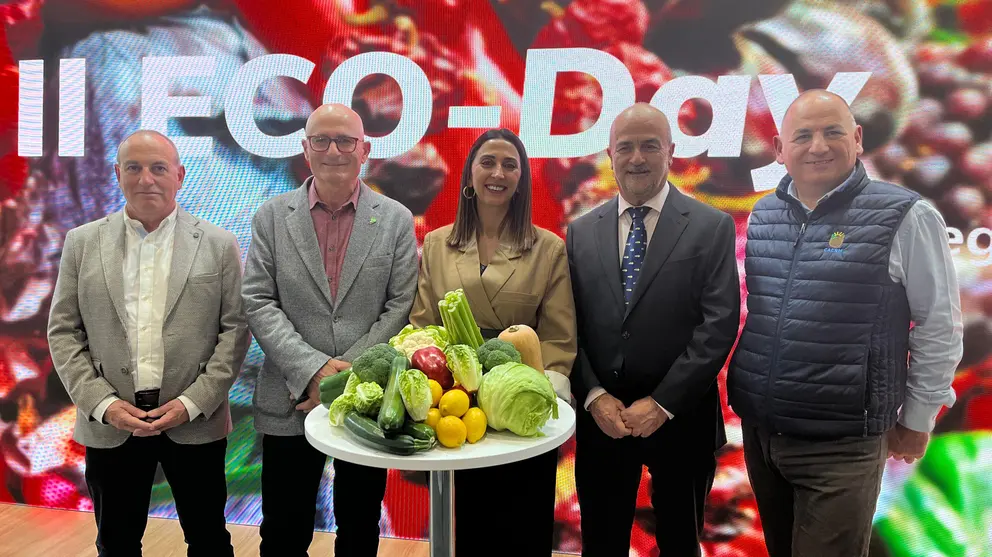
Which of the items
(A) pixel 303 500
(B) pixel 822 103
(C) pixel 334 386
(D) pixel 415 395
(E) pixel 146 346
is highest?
(B) pixel 822 103

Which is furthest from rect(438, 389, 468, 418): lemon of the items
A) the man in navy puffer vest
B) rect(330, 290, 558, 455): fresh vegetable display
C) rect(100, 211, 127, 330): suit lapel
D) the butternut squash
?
rect(100, 211, 127, 330): suit lapel

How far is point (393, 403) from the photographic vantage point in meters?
1.83

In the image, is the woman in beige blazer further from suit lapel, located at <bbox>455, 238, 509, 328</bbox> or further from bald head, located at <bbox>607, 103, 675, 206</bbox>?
bald head, located at <bbox>607, 103, 675, 206</bbox>

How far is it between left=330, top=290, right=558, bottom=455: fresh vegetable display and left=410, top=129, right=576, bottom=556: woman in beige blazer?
53 cm

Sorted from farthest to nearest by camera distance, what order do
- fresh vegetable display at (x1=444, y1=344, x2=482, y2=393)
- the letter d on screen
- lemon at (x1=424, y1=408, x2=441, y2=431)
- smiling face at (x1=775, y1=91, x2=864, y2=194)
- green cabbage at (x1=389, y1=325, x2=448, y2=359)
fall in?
the letter d on screen < smiling face at (x1=775, y1=91, x2=864, y2=194) < green cabbage at (x1=389, y1=325, x2=448, y2=359) < fresh vegetable display at (x1=444, y1=344, x2=482, y2=393) < lemon at (x1=424, y1=408, x2=441, y2=431)

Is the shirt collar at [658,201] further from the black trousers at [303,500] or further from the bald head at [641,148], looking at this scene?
the black trousers at [303,500]

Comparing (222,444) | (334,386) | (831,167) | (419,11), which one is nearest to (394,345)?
(334,386)

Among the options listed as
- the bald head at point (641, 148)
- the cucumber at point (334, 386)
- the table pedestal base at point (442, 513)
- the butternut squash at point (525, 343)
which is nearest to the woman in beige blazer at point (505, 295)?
the butternut squash at point (525, 343)

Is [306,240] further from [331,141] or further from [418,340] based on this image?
[418,340]

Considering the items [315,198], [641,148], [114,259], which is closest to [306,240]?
[315,198]

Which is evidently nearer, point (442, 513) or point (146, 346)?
point (442, 513)

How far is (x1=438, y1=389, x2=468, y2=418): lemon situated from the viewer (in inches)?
74.5

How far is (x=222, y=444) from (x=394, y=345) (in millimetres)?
1359

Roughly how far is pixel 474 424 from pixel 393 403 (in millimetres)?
235
